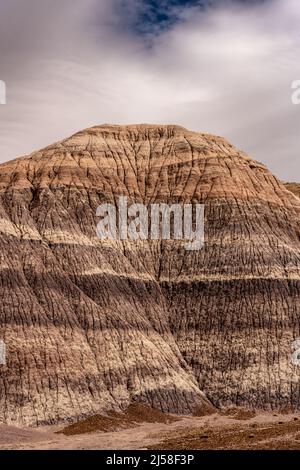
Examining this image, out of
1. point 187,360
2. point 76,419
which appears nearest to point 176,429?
point 76,419

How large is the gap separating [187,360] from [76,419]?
17218 mm

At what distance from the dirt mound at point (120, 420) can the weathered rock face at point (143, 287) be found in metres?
1.29

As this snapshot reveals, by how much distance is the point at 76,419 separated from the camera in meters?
69.9

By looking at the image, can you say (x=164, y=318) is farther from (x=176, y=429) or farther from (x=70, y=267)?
(x=176, y=429)

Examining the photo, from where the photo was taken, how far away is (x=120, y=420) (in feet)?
234

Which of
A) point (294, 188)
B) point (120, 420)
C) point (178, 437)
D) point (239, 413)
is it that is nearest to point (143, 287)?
point (239, 413)

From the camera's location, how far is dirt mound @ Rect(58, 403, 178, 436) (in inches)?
2677

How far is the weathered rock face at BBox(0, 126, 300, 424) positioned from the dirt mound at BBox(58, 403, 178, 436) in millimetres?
1293

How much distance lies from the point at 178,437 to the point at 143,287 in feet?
96.2

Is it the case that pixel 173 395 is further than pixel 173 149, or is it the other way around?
pixel 173 149

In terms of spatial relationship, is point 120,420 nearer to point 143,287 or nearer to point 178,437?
point 178,437

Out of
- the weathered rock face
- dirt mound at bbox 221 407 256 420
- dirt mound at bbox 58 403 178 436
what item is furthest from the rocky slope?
dirt mound at bbox 58 403 178 436
